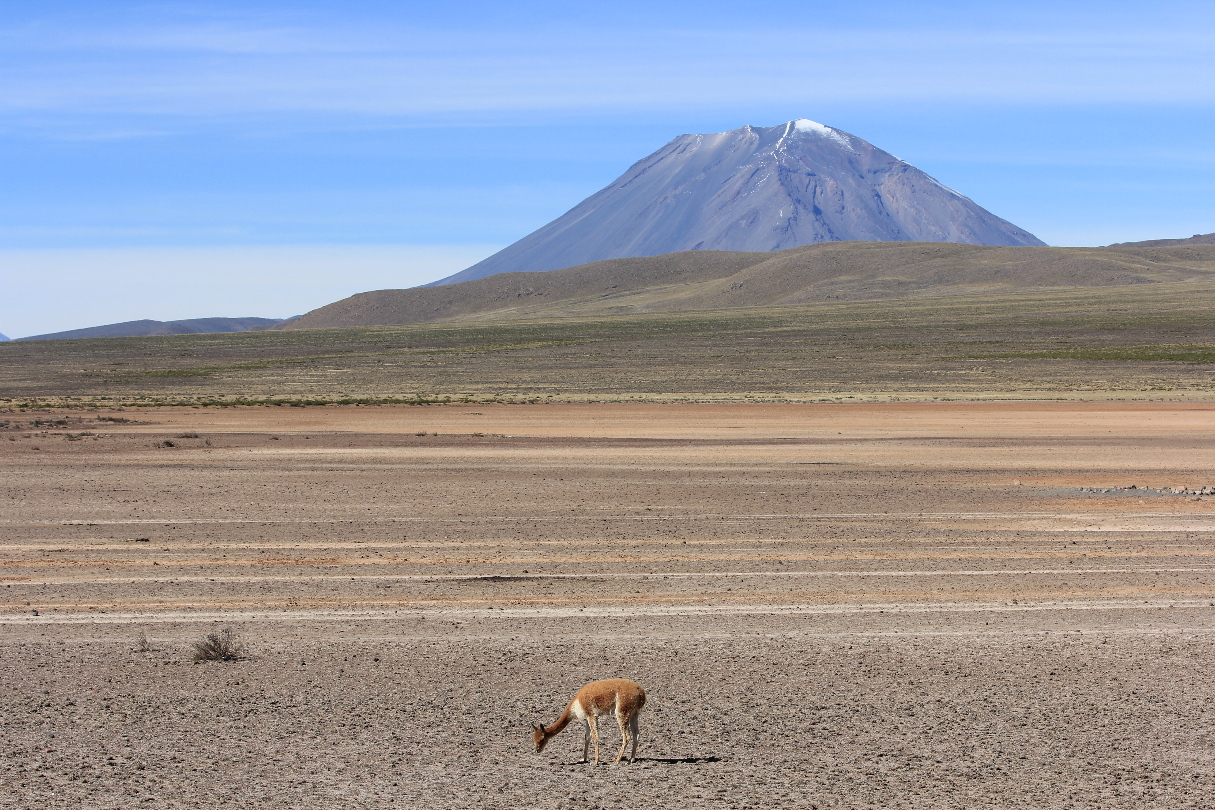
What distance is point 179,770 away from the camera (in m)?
6.34

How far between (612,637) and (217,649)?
10.2ft

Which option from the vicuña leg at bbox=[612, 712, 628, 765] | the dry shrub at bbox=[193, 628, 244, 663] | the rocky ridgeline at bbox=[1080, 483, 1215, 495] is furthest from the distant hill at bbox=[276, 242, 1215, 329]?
the vicuña leg at bbox=[612, 712, 628, 765]

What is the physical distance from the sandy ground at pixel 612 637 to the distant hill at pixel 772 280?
122 metres

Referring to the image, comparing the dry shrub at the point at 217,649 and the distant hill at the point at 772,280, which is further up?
the distant hill at the point at 772,280

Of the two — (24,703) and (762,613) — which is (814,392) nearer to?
(762,613)

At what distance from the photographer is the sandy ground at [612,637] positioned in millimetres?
6293

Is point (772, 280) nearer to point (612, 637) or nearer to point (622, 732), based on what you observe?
point (612, 637)

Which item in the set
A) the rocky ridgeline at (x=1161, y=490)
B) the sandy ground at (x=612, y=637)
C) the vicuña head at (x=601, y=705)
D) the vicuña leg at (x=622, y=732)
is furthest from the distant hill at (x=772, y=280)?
the vicuña head at (x=601, y=705)

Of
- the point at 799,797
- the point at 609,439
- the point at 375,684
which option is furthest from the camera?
the point at 609,439

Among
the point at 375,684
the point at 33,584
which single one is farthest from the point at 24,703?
the point at 33,584

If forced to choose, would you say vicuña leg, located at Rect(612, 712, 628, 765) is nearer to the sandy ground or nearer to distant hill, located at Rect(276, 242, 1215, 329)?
the sandy ground

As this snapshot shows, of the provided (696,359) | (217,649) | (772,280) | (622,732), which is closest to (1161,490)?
(622,732)

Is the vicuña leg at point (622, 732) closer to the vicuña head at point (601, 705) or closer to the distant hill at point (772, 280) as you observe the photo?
the vicuña head at point (601, 705)

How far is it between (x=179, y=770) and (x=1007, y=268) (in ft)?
503
